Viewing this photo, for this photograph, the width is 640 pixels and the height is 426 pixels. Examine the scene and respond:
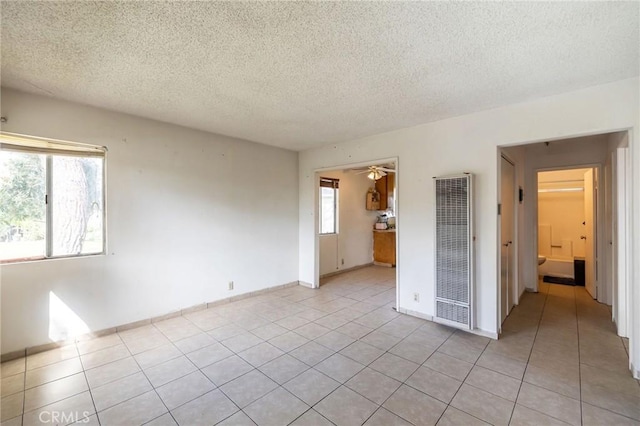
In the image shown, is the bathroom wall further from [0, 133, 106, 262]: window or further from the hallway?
[0, 133, 106, 262]: window

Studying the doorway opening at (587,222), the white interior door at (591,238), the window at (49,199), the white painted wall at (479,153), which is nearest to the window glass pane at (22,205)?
the window at (49,199)

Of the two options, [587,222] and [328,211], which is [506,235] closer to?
[587,222]

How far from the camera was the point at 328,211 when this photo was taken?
20.9 ft

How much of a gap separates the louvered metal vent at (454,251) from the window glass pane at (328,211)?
3234 millimetres

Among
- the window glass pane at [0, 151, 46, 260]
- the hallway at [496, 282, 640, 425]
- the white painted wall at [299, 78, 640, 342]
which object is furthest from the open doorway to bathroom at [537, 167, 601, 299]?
the window glass pane at [0, 151, 46, 260]

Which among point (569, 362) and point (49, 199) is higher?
point (49, 199)

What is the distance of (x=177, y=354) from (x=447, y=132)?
4.02m

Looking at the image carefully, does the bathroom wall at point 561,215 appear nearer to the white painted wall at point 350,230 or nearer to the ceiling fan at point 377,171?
the ceiling fan at point 377,171

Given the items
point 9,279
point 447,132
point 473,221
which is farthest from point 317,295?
point 9,279

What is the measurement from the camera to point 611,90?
240 centimetres

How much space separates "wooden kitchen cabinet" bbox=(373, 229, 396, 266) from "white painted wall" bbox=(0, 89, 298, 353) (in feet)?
10.6

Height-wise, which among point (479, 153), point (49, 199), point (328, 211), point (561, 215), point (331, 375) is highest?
point (479, 153)

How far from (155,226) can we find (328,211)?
12.3 ft

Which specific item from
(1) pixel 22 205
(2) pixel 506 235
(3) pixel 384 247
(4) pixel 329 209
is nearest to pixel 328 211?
(4) pixel 329 209
